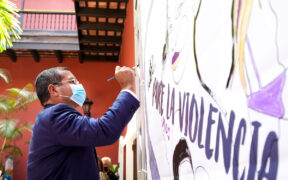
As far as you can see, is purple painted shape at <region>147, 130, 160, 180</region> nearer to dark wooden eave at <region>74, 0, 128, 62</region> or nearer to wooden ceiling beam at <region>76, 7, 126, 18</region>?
A: dark wooden eave at <region>74, 0, 128, 62</region>

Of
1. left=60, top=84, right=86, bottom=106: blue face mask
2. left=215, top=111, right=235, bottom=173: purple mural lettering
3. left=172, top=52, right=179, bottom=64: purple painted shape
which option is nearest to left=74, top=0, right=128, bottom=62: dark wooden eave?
left=60, top=84, right=86, bottom=106: blue face mask

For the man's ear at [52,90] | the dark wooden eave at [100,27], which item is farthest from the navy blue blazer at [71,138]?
the dark wooden eave at [100,27]

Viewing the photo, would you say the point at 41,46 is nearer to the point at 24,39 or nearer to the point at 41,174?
the point at 24,39

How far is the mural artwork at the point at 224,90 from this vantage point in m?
0.37

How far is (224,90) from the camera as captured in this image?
1.68ft

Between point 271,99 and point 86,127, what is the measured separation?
76 cm

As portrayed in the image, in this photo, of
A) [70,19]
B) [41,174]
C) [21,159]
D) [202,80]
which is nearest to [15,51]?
[70,19]

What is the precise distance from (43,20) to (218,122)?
356 inches

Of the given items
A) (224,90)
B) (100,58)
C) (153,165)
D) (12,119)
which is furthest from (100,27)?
(224,90)

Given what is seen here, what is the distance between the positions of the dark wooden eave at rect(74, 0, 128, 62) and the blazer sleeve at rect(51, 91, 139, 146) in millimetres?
5437

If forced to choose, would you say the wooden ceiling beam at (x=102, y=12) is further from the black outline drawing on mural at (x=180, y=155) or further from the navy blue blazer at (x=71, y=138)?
the black outline drawing on mural at (x=180, y=155)

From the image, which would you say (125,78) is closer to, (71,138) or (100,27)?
(71,138)

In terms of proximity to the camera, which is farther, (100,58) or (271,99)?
(100,58)

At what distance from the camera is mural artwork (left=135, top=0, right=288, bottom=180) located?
1.22 ft
